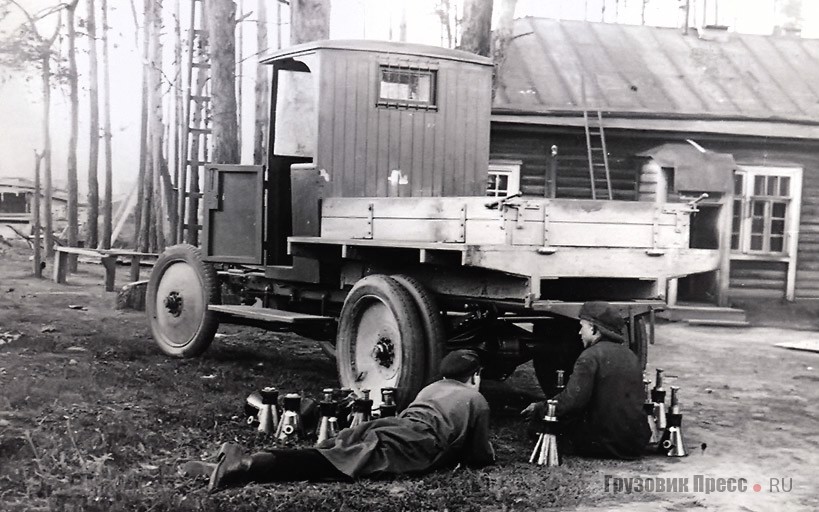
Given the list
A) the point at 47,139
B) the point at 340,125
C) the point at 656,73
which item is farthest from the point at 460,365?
the point at 656,73

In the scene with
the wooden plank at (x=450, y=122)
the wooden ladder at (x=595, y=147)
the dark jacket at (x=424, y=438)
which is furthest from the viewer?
the wooden ladder at (x=595, y=147)

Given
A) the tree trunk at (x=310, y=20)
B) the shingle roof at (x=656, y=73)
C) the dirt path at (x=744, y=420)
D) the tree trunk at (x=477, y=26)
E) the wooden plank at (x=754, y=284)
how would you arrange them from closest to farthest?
1. the dirt path at (x=744, y=420)
2. the tree trunk at (x=310, y=20)
3. the tree trunk at (x=477, y=26)
4. the shingle roof at (x=656, y=73)
5. the wooden plank at (x=754, y=284)

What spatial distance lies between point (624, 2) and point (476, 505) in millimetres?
32215

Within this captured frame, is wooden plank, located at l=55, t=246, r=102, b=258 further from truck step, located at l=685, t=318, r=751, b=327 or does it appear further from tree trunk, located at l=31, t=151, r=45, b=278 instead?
truck step, located at l=685, t=318, r=751, b=327

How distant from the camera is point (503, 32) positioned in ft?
54.1

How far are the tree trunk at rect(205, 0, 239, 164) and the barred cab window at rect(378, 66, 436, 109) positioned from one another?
17.5 ft

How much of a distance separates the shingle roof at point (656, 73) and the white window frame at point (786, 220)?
0.94 m

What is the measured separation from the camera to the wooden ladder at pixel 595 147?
49.6ft

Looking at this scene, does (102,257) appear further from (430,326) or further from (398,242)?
(430,326)

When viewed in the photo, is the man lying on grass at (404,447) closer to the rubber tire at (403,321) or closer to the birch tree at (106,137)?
the rubber tire at (403,321)

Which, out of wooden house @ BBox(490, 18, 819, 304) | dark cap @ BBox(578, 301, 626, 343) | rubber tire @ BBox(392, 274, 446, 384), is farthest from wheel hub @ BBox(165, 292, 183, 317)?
wooden house @ BBox(490, 18, 819, 304)

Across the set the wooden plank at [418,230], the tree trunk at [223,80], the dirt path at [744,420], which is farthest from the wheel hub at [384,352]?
the tree trunk at [223,80]

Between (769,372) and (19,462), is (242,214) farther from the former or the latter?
(769,372)

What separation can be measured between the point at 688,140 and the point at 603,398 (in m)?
10.7
